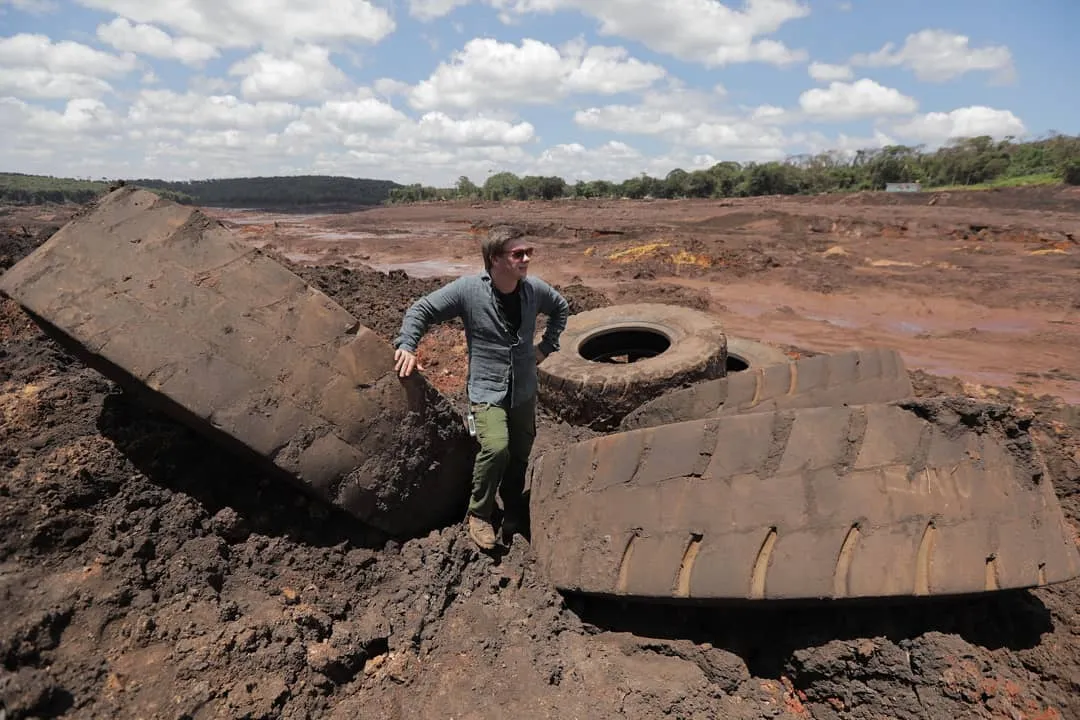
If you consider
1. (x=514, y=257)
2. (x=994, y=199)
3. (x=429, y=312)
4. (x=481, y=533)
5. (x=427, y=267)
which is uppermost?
(x=994, y=199)

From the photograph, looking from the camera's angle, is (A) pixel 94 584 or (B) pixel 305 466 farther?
(B) pixel 305 466

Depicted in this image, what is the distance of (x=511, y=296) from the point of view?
10.4 feet

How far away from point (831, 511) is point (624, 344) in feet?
12.9

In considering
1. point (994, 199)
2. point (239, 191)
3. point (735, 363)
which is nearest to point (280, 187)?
point (239, 191)

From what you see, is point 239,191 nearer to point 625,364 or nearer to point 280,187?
point 280,187

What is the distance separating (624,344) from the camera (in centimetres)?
631

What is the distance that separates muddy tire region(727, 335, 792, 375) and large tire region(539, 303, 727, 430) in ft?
2.34

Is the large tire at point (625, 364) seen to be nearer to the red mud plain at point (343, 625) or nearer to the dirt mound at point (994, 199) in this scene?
the red mud plain at point (343, 625)

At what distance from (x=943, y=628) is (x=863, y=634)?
0.33m

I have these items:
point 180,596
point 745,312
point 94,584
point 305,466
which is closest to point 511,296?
point 305,466

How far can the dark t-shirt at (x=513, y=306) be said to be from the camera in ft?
10.4

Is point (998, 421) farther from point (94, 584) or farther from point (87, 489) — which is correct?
point (87, 489)

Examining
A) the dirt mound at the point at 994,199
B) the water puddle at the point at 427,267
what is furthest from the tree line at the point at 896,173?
the water puddle at the point at 427,267

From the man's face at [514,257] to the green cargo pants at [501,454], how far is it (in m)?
0.77
